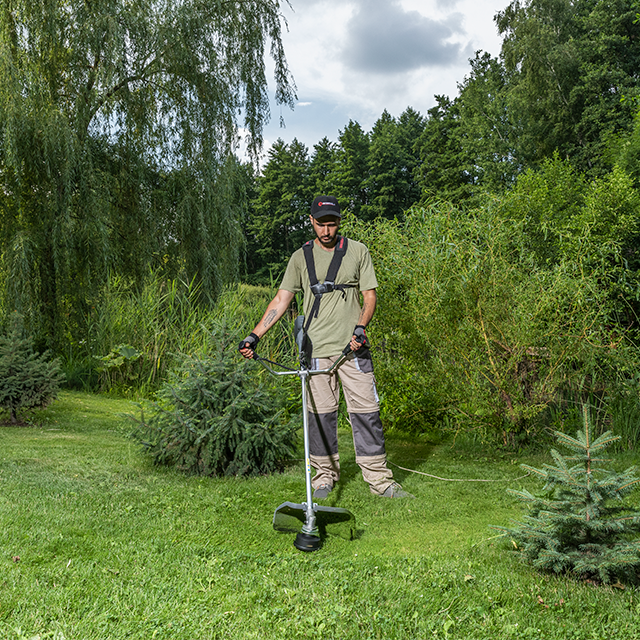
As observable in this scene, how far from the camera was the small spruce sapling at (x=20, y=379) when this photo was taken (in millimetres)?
5906

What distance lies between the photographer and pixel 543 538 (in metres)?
2.46

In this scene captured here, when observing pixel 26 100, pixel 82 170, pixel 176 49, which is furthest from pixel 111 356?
pixel 176 49

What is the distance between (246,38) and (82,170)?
3.82 meters

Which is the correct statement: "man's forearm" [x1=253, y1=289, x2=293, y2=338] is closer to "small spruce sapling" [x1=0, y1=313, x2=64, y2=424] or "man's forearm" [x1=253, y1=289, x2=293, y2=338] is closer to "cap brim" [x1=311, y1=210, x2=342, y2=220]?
"cap brim" [x1=311, y1=210, x2=342, y2=220]

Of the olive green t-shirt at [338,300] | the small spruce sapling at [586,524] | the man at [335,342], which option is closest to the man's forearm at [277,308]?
the man at [335,342]

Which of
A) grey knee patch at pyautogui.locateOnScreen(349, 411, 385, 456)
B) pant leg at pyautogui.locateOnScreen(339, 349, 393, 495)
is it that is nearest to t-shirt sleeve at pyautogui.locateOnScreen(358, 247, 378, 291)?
pant leg at pyautogui.locateOnScreen(339, 349, 393, 495)

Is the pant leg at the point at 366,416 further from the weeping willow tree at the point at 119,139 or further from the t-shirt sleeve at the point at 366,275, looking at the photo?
the weeping willow tree at the point at 119,139

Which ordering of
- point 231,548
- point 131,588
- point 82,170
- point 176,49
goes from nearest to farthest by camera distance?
point 131,588, point 231,548, point 82,170, point 176,49

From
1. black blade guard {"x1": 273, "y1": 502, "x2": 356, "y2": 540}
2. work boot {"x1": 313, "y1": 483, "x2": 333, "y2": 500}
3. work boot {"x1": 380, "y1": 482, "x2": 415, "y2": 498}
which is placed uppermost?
black blade guard {"x1": 273, "y1": 502, "x2": 356, "y2": 540}

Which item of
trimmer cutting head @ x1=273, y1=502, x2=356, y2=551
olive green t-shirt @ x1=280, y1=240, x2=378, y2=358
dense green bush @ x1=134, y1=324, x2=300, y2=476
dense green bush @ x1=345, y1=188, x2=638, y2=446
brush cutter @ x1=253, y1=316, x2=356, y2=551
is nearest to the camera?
brush cutter @ x1=253, y1=316, x2=356, y2=551

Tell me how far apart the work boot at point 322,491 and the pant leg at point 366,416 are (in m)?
0.28

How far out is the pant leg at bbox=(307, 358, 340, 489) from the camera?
3.84 meters

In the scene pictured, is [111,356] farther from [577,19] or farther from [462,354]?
[577,19]

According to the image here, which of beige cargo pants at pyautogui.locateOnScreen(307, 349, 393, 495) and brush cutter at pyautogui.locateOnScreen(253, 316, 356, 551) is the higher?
beige cargo pants at pyautogui.locateOnScreen(307, 349, 393, 495)
